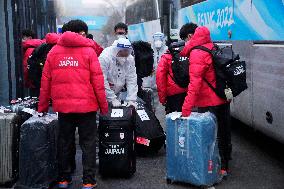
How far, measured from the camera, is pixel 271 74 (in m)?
6.29

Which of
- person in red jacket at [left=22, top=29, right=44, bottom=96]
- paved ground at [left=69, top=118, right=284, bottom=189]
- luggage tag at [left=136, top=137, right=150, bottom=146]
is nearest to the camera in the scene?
paved ground at [left=69, top=118, right=284, bottom=189]

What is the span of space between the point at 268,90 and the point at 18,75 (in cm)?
528

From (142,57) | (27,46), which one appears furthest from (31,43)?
(142,57)

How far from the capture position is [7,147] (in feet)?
18.8

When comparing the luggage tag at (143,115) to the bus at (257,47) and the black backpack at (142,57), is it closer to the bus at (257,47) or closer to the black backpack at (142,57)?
the black backpack at (142,57)

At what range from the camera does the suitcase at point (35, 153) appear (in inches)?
218

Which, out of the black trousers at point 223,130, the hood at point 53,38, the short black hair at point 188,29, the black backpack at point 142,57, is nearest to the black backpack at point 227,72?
the black trousers at point 223,130

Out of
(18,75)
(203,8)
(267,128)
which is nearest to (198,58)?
(267,128)

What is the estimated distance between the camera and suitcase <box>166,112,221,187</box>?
5.57 meters

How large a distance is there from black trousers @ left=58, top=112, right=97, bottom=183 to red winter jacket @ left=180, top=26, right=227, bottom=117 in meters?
1.08

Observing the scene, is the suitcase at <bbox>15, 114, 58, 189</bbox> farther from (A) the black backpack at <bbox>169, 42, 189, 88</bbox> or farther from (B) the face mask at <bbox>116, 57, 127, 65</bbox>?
(A) the black backpack at <bbox>169, 42, 189, 88</bbox>

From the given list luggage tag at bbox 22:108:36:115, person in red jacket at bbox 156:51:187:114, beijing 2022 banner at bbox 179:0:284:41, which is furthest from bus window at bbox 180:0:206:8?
luggage tag at bbox 22:108:36:115

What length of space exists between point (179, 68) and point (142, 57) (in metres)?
2.01

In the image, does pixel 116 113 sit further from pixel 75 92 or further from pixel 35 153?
pixel 35 153
